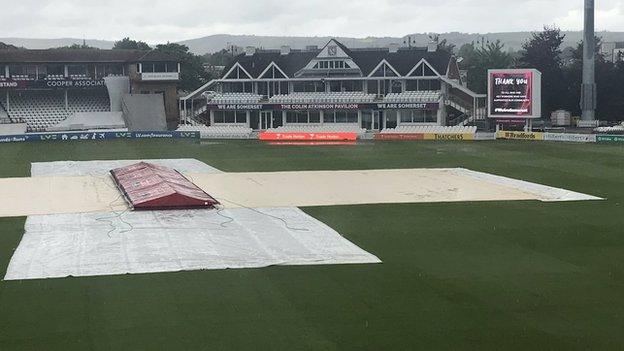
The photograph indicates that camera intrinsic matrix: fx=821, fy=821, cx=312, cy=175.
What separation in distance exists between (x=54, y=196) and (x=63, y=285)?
16.8 m

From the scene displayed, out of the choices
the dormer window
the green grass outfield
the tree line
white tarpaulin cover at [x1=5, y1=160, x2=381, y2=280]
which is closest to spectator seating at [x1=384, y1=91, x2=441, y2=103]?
the dormer window

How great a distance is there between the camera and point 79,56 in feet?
319

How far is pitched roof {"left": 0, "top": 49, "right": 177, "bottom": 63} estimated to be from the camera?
94.2 metres

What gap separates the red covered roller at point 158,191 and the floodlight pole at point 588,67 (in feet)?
171

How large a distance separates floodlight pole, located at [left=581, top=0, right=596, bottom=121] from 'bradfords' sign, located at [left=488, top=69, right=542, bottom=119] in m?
11.3

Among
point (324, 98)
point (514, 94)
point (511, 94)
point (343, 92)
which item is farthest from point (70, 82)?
point (514, 94)

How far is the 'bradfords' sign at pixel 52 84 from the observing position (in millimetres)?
91062

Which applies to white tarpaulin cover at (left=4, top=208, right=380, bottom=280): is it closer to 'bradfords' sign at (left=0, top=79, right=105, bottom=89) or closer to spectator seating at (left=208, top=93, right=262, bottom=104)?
spectator seating at (left=208, top=93, right=262, bottom=104)

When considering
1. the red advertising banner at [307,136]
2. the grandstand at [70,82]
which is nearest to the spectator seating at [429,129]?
the red advertising banner at [307,136]

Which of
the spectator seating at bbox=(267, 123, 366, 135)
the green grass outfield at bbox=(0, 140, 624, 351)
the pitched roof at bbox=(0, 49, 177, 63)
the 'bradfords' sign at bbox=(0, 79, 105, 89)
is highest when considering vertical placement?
the pitched roof at bbox=(0, 49, 177, 63)

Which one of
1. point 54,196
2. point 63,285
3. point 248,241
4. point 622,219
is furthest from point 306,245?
point 54,196

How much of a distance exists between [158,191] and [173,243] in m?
8.15

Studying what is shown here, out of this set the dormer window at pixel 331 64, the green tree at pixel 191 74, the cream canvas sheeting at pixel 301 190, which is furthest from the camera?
the green tree at pixel 191 74

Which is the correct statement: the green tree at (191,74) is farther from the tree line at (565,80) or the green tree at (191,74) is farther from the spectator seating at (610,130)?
the spectator seating at (610,130)
